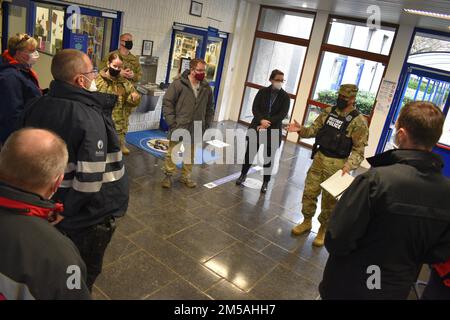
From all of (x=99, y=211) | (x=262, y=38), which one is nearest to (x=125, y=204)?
(x=99, y=211)

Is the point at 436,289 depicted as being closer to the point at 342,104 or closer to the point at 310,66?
the point at 342,104

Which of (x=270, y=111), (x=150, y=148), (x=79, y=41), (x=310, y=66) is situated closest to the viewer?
(x=270, y=111)

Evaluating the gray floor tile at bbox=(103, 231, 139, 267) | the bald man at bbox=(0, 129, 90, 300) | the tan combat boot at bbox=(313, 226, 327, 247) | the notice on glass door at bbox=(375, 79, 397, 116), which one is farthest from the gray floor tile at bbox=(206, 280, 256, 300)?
the notice on glass door at bbox=(375, 79, 397, 116)

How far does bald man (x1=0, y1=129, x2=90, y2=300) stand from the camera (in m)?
1.11

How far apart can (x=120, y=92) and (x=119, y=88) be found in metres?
0.06

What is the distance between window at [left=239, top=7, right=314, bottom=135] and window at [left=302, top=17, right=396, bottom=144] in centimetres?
52

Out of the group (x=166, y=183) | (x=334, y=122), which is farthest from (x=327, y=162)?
(x=166, y=183)

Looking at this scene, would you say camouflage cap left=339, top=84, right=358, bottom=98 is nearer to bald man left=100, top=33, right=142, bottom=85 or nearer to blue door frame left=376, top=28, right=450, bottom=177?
bald man left=100, top=33, right=142, bottom=85

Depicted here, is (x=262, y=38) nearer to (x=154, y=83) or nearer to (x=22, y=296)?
(x=154, y=83)

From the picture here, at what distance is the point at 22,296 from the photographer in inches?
44.4

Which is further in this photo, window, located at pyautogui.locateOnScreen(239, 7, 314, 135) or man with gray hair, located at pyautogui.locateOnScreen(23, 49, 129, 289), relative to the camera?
window, located at pyautogui.locateOnScreen(239, 7, 314, 135)

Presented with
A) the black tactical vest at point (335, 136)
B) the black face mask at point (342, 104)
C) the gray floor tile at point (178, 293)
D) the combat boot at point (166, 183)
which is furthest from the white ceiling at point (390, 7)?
the gray floor tile at point (178, 293)

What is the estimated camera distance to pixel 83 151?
1.93 metres

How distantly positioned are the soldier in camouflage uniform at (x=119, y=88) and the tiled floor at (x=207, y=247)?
29.0 inches
